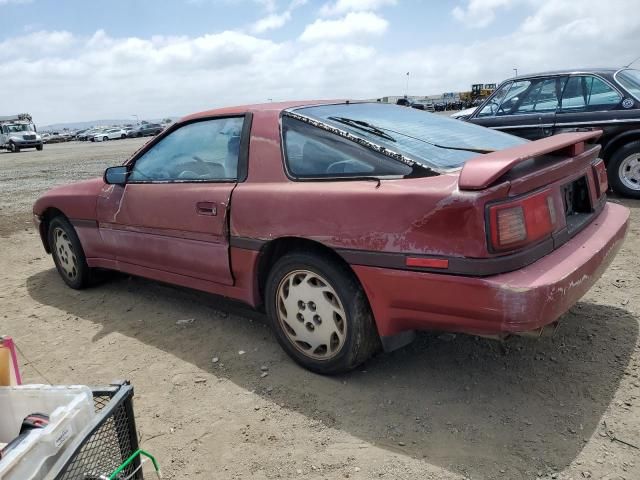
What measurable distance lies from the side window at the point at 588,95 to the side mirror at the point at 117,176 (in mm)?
5635

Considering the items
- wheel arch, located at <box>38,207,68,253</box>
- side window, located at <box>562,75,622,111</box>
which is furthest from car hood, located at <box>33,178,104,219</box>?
side window, located at <box>562,75,622,111</box>

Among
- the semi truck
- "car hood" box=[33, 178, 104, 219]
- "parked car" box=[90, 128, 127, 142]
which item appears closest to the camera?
"car hood" box=[33, 178, 104, 219]

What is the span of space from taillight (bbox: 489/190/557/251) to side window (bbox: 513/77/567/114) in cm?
522

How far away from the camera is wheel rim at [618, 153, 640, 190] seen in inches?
257

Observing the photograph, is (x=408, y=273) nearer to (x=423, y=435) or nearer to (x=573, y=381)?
(x=423, y=435)

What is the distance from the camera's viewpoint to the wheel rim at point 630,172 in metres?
6.53

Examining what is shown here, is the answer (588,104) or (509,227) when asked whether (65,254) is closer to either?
(509,227)

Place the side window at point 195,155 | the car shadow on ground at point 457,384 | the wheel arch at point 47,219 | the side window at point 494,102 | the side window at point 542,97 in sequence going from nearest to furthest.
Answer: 1. the car shadow on ground at point 457,384
2. the side window at point 195,155
3. the wheel arch at point 47,219
4. the side window at point 542,97
5. the side window at point 494,102

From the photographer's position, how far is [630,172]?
260 inches

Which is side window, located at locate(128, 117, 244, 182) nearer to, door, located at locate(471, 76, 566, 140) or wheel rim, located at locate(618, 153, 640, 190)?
door, located at locate(471, 76, 566, 140)

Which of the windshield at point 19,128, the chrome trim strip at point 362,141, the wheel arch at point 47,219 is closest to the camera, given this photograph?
the chrome trim strip at point 362,141

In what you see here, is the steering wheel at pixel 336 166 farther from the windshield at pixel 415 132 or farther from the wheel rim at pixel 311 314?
the wheel rim at pixel 311 314

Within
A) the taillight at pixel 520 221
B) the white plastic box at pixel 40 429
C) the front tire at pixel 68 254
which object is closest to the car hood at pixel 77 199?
the front tire at pixel 68 254

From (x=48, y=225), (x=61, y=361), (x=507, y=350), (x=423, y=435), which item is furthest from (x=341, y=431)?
(x=48, y=225)
